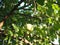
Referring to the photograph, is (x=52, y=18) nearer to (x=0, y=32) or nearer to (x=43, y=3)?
(x=43, y=3)

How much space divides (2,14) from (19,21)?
1.07m

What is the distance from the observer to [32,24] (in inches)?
364

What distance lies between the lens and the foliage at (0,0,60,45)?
7.12m

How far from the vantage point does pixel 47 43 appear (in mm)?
8961

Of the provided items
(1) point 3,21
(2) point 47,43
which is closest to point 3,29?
(1) point 3,21

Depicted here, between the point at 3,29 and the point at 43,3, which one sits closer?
the point at 43,3

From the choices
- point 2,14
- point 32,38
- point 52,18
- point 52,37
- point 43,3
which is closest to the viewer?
point 43,3

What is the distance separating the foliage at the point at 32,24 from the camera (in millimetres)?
7125

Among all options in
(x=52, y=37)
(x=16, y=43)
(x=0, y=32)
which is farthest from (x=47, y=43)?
(x=0, y=32)

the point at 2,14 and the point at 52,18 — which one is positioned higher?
the point at 2,14

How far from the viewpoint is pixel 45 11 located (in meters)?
7.17

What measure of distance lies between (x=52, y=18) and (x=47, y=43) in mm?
1804

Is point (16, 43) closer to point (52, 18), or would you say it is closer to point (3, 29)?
point (3, 29)

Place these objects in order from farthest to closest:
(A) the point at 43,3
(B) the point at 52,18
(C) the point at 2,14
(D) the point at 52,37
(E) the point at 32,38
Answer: (C) the point at 2,14, (E) the point at 32,38, (D) the point at 52,37, (B) the point at 52,18, (A) the point at 43,3
